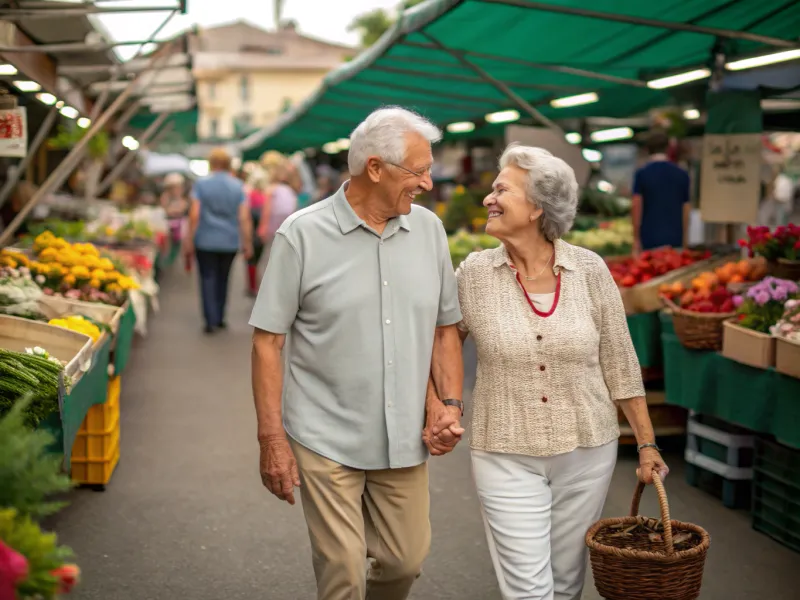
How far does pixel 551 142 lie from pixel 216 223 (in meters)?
3.83

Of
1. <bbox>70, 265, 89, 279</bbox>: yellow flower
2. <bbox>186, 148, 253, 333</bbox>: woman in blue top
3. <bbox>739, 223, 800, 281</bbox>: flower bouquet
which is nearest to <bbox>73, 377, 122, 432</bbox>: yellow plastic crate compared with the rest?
<bbox>70, 265, 89, 279</bbox>: yellow flower

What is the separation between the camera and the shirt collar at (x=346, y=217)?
3.50 m

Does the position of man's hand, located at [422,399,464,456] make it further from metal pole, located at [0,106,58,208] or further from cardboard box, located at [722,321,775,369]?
metal pole, located at [0,106,58,208]

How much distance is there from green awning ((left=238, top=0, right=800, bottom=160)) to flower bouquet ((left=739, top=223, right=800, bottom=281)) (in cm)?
130

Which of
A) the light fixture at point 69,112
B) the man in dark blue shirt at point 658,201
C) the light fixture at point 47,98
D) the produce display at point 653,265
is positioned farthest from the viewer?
the man in dark blue shirt at point 658,201

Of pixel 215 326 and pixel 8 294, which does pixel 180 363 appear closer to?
pixel 215 326

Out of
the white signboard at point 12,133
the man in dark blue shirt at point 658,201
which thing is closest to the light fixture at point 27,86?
the white signboard at point 12,133

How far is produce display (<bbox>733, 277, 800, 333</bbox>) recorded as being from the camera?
5.88 meters

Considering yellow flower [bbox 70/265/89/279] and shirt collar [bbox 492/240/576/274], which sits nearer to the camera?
shirt collar [bbox 492/240/576/274]

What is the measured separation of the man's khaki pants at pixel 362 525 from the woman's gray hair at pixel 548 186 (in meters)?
0.95

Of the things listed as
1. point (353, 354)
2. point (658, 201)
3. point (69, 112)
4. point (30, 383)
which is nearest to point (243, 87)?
point (69, 112)

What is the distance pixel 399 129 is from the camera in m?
3.45

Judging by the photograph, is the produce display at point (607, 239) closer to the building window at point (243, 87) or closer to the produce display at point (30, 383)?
the produce display at point (30, 383)

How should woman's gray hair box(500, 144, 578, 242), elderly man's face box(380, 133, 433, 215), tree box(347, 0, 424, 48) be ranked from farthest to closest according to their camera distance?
tree box(347, 0, 424, 48) < woman's gray hair box(500, 144, 578, 242) < elderly man's face box(380, 133, 433, 215)
